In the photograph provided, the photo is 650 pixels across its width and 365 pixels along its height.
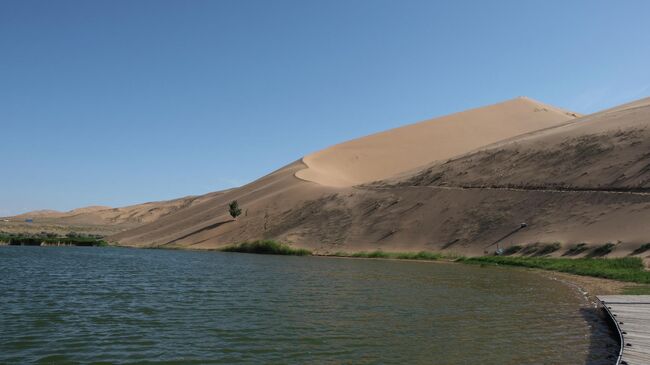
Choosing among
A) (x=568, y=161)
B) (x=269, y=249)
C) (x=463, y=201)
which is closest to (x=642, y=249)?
(x=568, y=161)

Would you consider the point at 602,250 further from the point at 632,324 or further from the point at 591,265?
the point at 632,324

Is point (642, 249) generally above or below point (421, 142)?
below

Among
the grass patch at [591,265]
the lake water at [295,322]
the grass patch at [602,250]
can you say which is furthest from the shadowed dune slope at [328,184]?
the lake water at [295,322]

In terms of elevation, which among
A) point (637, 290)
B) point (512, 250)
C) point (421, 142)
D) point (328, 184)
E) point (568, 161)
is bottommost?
point (512, 250)

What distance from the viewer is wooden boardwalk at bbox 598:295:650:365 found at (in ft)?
29.8

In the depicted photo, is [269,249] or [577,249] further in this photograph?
[269,249]

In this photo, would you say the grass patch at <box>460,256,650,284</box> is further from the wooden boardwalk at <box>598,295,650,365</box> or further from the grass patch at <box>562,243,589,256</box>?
the wooden boardwalk at <box>598,295,650,365</box>

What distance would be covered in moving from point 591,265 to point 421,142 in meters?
55.6

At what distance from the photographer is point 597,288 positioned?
65.9ft

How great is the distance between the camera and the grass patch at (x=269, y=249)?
147 ft

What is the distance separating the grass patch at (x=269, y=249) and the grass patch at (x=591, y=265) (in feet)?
50.6

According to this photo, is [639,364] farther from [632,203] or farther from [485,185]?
[485,185]

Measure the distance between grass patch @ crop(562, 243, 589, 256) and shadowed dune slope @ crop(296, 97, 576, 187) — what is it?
36.3 m

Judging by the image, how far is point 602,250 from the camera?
30.8m
